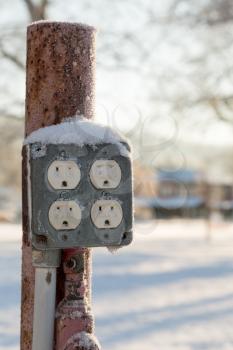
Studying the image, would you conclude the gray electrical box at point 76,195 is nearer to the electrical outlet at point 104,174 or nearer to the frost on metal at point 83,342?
the electrical outlet at point 104,174

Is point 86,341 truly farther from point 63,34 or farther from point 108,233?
point 63,34

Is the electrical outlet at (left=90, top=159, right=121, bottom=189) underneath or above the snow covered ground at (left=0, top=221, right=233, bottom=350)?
underneath

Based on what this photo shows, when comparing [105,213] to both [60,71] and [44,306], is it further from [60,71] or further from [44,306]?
[60,71]

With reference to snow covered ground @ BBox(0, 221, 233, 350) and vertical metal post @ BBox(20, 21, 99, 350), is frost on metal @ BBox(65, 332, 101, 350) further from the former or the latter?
snow covered ground @ BBox(0, 221, 233, 350)

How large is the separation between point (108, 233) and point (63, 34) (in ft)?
1.47

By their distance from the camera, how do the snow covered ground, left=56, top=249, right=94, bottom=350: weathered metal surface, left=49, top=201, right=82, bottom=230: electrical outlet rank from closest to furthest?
left=49, top=201, right=82, bottom=230: electrical outlet → left=56, top=249, right=94, bottom=350: weathered metal surface → the snow covered ground

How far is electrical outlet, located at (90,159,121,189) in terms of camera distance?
5.24ft

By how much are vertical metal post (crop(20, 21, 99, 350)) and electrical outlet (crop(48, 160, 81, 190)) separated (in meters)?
0.11

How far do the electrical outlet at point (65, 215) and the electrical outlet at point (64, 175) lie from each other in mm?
34

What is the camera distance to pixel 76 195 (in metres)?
1.59

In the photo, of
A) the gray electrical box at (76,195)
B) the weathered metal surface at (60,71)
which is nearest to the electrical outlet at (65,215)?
the gray electrical box at (76,195)

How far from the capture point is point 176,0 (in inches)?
671

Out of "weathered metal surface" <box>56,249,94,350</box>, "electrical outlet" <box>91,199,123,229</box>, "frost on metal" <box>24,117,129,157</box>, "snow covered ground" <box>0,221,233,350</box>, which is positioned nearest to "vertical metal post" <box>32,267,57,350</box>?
"weathered metal surface" <box>56,249,94,350</box>

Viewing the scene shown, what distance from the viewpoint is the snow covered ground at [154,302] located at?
6.16 meters
